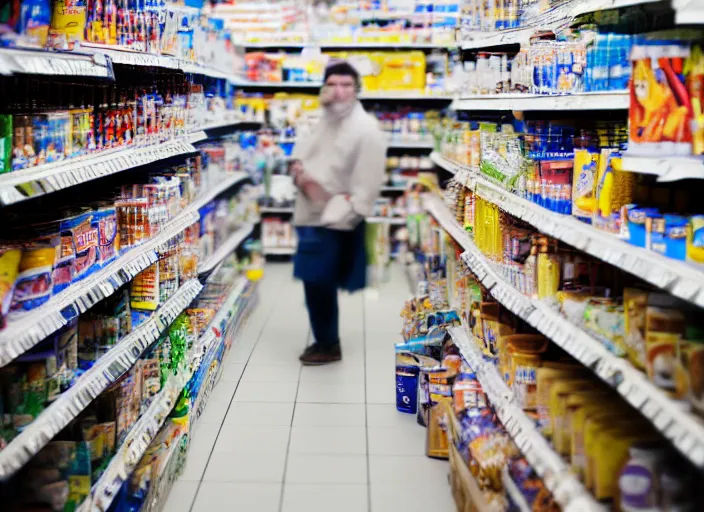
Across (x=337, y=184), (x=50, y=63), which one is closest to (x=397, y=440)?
(x=337, y=184)

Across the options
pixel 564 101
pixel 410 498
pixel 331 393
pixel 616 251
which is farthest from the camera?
pixel 331 393

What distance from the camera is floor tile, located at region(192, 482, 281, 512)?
136 inches

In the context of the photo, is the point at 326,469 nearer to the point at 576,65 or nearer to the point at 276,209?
the point at 576,65

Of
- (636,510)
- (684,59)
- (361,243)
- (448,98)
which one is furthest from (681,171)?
(448,98)

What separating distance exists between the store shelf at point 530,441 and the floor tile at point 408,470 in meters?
0.50

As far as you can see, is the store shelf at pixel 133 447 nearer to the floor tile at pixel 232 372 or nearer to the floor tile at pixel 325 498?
the floor tile at pixel 325 498

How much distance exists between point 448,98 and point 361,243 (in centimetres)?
394

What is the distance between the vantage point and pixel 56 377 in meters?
2.73

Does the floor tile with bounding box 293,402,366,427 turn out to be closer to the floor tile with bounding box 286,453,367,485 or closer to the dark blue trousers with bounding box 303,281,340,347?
the floor tile with bounding box 286,453,367,485

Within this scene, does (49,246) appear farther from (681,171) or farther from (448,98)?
(448,98)

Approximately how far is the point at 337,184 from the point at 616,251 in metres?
3.11

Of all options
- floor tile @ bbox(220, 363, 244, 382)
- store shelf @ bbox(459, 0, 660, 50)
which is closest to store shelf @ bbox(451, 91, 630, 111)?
store shelf @ bbox(459, 0, 660, 50)

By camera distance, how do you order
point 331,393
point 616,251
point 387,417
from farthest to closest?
point 331,393 → point 387,417 → point 616,251

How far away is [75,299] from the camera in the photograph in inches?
109
